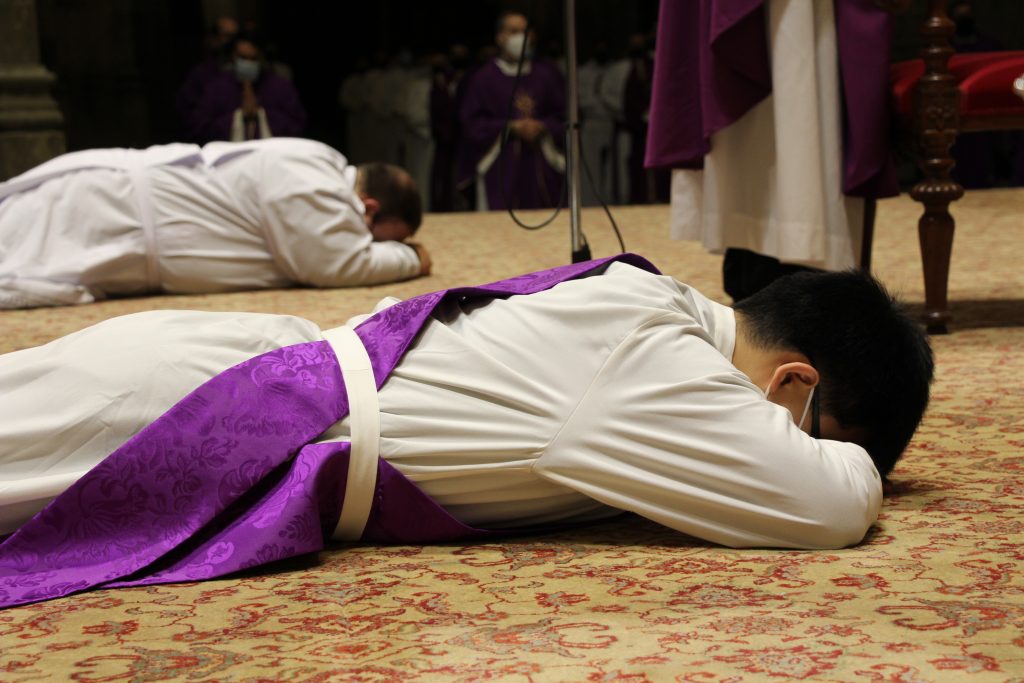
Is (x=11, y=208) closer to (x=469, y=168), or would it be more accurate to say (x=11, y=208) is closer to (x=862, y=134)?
(x=862, y=134)

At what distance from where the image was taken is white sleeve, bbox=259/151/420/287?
15.3 ft

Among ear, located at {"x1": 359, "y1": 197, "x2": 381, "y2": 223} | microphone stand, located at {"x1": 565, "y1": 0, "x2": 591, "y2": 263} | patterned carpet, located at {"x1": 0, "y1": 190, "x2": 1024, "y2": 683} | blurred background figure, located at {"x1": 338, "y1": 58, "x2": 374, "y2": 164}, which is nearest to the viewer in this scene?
patterned carpet, located at {"x1": 0, "y1": 190, "x2": 1024, "y2": 683}

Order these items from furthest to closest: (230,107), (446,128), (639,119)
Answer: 1. (446,128)
2. (639,119)
3. (230,107)

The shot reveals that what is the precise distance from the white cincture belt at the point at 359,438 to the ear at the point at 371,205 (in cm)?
310

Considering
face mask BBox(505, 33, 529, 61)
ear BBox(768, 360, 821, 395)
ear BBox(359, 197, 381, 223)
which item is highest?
face mask BBox(505, 33, 529, 61)

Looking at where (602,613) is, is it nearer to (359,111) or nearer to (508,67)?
(508,67)

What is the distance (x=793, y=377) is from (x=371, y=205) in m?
3.32

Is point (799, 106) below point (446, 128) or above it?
above

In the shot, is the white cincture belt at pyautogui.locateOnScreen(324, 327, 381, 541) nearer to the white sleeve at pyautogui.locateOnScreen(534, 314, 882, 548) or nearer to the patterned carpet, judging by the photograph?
the patterned carpet

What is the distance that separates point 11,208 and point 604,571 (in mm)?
3529

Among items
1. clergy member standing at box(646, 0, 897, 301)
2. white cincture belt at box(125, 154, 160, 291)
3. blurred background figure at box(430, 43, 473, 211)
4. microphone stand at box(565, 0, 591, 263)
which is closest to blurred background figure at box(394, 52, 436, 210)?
blurred background figure at box(430, 43, 473, 211)

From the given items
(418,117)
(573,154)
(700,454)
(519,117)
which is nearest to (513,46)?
(519,117)

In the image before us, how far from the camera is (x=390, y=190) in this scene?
4965 mm

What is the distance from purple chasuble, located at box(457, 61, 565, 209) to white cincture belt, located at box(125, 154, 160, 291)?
397cm
